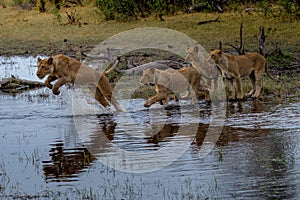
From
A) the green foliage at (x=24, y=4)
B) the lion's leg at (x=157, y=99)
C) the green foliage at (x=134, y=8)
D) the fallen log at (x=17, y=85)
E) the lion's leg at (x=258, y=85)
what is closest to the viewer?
the lion's leg at (x=157, y=99)

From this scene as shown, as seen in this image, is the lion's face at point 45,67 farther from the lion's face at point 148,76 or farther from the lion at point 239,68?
the lion at point 239,68

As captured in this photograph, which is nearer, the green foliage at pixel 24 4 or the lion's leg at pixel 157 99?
the lion's leg at pixel 157 99

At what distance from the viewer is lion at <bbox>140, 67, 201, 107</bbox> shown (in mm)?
10656

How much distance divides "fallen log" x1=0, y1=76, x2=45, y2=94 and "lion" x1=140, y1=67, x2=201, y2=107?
11.8 ft

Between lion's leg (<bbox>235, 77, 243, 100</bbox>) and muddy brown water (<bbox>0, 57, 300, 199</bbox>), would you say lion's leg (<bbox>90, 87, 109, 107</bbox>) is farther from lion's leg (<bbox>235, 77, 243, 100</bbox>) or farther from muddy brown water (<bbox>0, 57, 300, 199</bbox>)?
lion's leg (<bbox>235, 77, 243, 100</bbox>)

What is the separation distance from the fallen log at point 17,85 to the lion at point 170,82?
141 inches

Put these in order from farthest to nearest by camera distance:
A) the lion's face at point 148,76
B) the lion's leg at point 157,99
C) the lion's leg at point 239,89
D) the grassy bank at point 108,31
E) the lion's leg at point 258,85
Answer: the grassy bank at point 108,31
the lion's leg at point 258,85
the lion's leg at point 239,89
the lion's face at point 148,76
the lion's leg at point 157,99

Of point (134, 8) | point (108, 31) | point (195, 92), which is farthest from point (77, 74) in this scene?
point (134, 8)

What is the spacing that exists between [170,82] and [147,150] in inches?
116

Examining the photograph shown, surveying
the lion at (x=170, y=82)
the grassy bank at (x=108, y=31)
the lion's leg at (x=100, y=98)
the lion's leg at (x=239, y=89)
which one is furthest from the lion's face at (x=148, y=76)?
the grassy bank at (x=108, y=31)

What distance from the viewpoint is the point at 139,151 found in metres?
8.05

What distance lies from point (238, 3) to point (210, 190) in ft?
60.0

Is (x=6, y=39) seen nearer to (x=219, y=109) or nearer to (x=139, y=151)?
(x=219, y=109)

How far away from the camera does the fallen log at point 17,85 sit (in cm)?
1350
